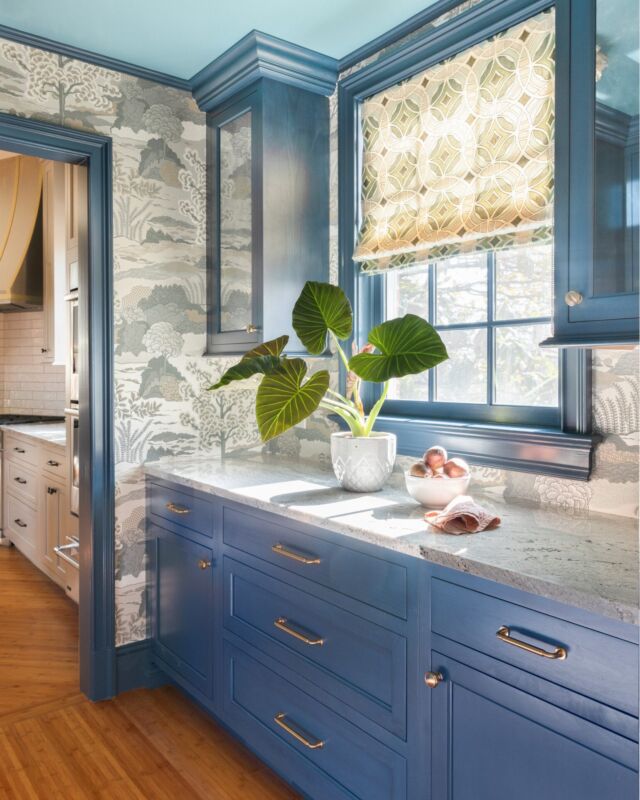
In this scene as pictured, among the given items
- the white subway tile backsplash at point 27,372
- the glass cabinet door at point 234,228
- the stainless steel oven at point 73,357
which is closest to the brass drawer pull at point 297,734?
the glass cabinet door at point 234,228

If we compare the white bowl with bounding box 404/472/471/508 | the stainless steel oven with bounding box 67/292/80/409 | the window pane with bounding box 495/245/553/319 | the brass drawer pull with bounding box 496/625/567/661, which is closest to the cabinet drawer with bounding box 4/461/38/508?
the stainless steel oven with bounding box 67/292/80/409

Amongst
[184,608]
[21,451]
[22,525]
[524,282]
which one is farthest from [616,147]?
[22,525]

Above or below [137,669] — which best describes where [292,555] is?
above

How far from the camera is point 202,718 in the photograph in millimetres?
2463

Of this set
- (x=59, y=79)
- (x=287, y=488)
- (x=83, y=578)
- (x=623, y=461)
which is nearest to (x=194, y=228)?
(x=59, y=79)

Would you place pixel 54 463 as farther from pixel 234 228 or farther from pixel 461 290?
pixel 461 290

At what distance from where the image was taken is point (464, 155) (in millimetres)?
2129

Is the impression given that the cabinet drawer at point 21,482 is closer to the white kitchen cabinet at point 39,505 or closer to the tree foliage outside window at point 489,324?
the white kitchen cabinet at point 39,505

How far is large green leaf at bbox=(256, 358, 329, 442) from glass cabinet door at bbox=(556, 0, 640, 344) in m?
0.72

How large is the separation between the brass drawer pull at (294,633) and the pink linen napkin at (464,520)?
485mm

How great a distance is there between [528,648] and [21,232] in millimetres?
4505

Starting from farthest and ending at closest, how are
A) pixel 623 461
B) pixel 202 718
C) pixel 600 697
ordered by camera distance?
pixel 202 718 < pixel 623 461 < pixel 600 697

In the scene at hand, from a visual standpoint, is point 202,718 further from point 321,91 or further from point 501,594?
point 321,91

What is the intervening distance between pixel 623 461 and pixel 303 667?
3.43 feet
